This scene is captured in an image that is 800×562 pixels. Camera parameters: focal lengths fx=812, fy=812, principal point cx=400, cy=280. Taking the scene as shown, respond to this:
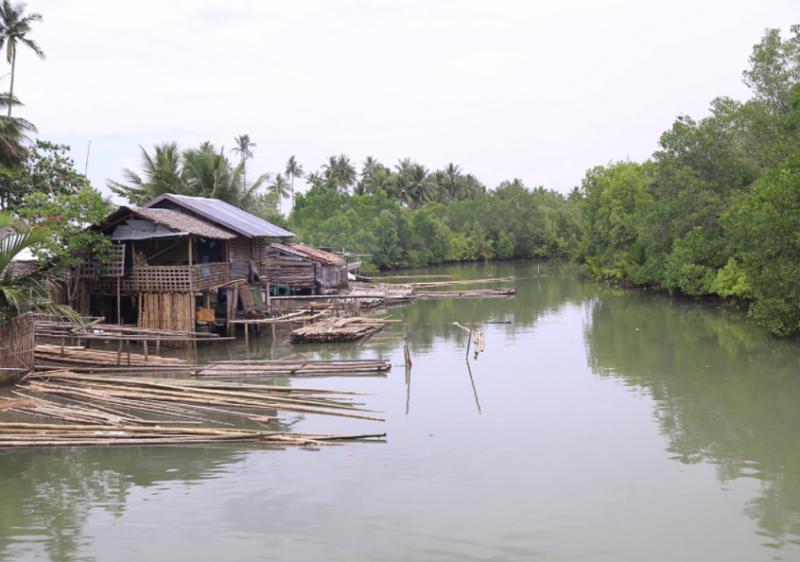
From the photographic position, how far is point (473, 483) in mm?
10148

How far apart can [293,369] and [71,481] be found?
686 cm

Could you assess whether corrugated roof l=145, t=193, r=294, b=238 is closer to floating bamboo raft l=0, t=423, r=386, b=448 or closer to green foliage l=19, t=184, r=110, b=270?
green foliage l=19, t=184, r=110, b=270

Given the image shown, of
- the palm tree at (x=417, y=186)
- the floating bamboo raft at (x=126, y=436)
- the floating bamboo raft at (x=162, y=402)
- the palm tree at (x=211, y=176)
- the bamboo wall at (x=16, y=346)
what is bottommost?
the floating bamboo raft at (x=126, y=436)

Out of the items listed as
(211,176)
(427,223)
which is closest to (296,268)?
(211,176)

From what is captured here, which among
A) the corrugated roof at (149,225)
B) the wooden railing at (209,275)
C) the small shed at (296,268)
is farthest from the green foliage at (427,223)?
the corrugated roof at (149,225)

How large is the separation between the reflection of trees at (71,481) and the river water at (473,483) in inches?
1.2

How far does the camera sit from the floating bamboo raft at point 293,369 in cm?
1669

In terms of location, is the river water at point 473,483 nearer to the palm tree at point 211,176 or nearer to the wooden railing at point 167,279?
the wooden railing at point 167,279

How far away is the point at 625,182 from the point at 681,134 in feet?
36.0

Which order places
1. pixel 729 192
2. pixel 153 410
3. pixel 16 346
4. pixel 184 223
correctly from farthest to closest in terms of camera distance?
pixel 729 192 → pixel 184 223 → pixel 16 346 → pixel 153 410

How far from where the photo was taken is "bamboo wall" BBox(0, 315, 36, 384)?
1408 cm

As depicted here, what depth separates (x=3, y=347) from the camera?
14.0 metres

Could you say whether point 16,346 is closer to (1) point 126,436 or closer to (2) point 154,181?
(1) point 126,436

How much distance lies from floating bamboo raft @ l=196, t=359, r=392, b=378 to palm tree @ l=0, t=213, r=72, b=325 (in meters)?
3.80
